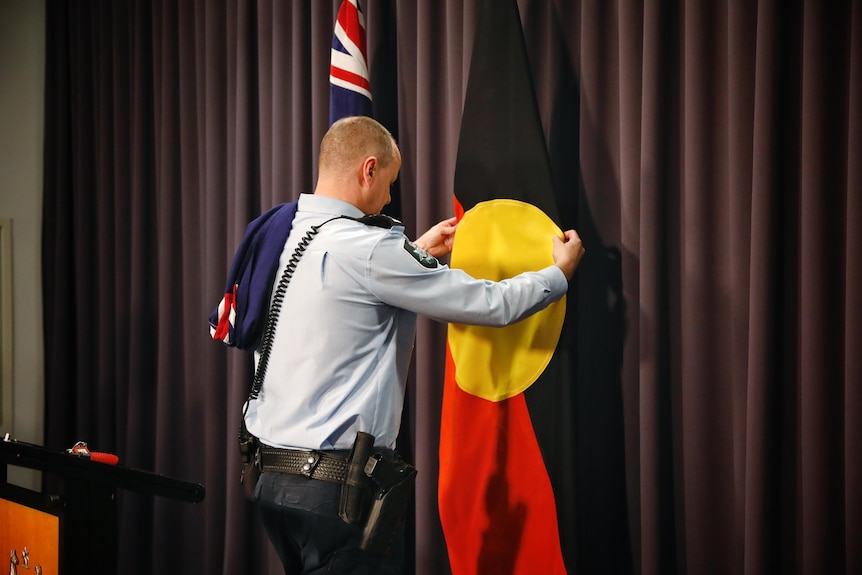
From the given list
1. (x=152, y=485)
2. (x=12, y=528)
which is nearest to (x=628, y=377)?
(x=152, y=485)

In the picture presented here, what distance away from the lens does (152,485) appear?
5.50 feet

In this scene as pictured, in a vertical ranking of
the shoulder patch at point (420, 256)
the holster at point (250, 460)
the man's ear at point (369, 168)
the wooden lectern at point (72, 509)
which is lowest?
the wooden lectern at point (72, 509)

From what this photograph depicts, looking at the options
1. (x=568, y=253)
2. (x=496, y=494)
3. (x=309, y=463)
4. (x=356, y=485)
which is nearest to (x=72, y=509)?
(x=309, y=463)

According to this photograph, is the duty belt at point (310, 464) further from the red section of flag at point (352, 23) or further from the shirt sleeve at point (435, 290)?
the red section of flag at point (352, 23)

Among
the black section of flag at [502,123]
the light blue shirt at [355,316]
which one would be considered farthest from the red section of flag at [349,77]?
the light blue shirt at [355,316]

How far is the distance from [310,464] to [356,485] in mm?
114

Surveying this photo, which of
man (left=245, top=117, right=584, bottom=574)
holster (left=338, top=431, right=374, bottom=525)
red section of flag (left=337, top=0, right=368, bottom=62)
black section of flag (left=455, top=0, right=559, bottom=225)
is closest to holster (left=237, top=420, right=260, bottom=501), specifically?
man (left=245, top=117, right=584, bottom=574)

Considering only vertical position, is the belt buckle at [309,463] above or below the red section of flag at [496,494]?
above

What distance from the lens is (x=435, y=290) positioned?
5.08 feet

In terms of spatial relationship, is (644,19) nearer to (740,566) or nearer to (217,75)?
(740,566)

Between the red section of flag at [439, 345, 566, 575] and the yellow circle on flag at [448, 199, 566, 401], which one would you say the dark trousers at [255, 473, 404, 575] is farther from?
the yellow circle on flag at [448, 199, 566, 401]

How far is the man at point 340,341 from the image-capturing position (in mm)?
1550

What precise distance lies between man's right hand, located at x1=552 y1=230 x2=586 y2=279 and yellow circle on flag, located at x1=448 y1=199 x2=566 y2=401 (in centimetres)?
3

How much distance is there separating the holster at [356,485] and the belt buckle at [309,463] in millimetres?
72
